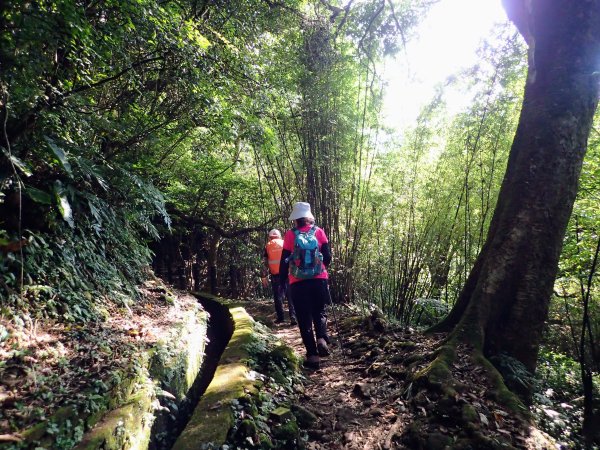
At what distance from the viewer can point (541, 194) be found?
308 centimetres

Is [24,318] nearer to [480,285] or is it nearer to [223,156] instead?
[480,285]

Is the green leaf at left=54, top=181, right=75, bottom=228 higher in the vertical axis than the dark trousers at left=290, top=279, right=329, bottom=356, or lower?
higher

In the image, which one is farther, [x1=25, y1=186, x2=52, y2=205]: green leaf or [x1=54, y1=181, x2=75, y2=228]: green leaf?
[x1=54, y1=181, x2=75, y2=228]: green leaf

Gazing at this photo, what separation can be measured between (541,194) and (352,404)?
235 centimetres

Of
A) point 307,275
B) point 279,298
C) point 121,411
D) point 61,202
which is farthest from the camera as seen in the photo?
point 279,298

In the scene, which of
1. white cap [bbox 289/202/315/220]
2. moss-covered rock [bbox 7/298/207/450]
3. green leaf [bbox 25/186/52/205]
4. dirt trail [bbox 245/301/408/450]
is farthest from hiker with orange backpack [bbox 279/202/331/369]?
green leaf [bbox 25/186/52/205]

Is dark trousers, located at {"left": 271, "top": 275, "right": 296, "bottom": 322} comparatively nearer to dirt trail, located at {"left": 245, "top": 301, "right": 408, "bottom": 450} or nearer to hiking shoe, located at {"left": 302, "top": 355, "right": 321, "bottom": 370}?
dirt trail, located at {"left": 245, "top": 301, "right": 408, "bottom": 450}

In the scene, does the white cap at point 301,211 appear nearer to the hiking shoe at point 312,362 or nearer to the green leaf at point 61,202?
the hiking shoe at point 312,362

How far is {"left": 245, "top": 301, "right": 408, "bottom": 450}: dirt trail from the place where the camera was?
2.33 m

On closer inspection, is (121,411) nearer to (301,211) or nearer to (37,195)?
(37,195)

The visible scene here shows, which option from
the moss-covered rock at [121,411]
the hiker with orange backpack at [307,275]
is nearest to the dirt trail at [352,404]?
the hiker with orange backpack at [307,275]

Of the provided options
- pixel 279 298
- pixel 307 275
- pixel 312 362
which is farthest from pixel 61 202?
pixel 279 298

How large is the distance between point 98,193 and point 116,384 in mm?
2709

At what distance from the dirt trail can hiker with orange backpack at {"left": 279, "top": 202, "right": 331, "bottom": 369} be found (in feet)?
1.00
